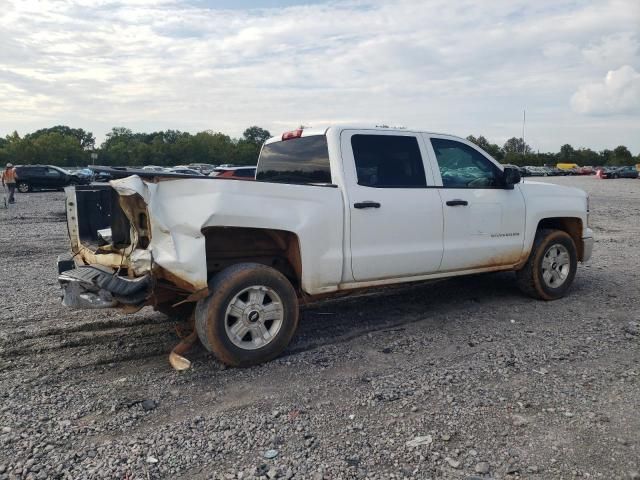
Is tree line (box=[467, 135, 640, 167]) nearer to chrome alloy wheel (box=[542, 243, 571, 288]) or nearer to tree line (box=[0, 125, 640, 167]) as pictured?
tree line (box=[0, 125, 640, 167])

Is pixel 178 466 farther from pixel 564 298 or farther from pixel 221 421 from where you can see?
pixel 564 298

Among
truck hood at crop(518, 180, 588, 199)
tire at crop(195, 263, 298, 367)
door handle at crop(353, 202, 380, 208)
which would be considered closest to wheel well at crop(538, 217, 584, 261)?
truck hood at crop(518, 180, 588, 199)

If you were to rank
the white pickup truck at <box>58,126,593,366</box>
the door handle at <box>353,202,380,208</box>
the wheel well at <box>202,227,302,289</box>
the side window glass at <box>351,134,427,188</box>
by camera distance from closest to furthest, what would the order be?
the white pickup truck at <box>58,126,593,366</box> < the wheel well at <box>202,227,302,289</box> < the door handle at <box>353,202,380,208</box> < the side window glass at <box>351,134,427,188</box>

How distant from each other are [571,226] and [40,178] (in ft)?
101

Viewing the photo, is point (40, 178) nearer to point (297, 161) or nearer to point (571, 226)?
point (297, 161)

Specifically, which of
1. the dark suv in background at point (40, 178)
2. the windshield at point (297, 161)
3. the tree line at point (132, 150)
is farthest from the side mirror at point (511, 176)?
the tree line at point (132, 150)

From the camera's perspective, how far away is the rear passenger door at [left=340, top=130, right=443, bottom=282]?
4.98 m

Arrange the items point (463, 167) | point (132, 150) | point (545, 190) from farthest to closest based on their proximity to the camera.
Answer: point (132, 150) < point (545, 190) < point (463, 167)

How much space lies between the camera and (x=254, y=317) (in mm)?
4461

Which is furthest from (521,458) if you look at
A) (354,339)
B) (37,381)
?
(37,381)

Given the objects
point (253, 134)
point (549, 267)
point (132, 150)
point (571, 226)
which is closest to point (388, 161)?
point (549, 267)

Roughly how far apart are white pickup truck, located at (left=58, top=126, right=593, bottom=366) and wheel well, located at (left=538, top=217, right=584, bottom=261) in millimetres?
265

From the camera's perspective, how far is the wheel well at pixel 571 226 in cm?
686

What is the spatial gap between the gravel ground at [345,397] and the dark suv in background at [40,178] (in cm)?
2738
